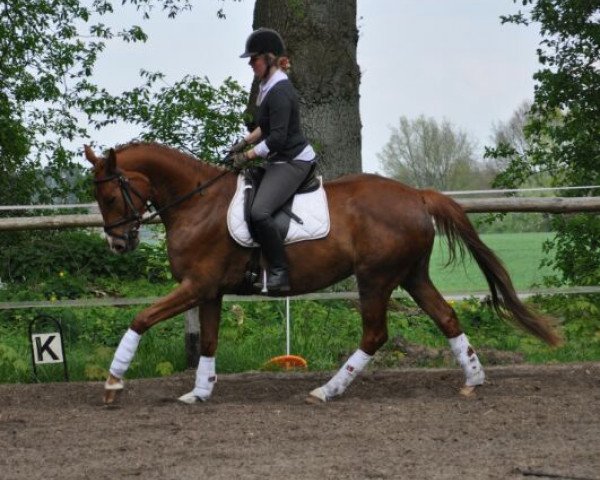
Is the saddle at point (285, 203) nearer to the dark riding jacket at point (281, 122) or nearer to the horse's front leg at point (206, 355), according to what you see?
the dark riding jacket at point (281, 122)

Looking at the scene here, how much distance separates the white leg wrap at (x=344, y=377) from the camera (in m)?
7.78

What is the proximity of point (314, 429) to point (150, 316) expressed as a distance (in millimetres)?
1537

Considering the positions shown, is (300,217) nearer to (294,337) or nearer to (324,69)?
(294,337)

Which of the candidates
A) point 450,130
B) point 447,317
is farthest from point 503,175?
point 450,130

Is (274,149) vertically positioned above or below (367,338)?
above

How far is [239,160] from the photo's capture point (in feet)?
25.4

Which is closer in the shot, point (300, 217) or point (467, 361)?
point (300, 217)

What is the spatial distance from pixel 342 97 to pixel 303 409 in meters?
4.71

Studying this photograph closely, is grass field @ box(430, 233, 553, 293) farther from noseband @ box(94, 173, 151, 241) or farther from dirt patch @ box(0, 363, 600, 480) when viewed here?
noseband @ box(94, 173, 151, 241)

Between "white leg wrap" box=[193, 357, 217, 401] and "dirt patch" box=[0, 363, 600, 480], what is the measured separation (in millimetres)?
118

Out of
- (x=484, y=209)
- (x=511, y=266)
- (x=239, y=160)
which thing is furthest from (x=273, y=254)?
(x=511, y=266)

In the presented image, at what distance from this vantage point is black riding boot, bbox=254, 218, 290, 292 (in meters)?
7.54

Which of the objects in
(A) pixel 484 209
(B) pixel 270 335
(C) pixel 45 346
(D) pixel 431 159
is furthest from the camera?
(D) pixel 431 159

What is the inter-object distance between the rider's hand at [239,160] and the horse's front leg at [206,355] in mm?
964
